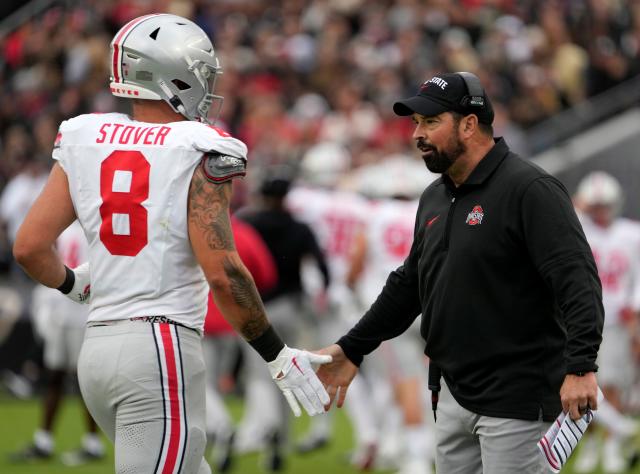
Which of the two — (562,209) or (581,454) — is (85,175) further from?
(581,454)

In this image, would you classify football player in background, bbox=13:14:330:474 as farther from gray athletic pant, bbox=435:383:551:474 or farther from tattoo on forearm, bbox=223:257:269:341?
gray athletic pant, bbox=435:383:551:474

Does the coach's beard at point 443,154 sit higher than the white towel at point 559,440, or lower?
higher

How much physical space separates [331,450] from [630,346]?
2.70m

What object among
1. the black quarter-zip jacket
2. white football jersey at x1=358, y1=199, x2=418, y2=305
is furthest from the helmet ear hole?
white football jersey at x1=358, y1=199, x2=418, y2=305

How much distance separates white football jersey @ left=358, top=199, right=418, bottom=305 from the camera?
31.0 feet

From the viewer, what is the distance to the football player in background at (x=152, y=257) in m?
4.32

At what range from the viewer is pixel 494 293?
453 centimetres

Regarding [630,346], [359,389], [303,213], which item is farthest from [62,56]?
[630,346]

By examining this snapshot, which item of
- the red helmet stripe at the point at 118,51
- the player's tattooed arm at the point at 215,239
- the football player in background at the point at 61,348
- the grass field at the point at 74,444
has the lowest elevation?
the grass field at the point at 74,444

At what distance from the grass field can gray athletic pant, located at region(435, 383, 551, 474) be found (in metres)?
5.10

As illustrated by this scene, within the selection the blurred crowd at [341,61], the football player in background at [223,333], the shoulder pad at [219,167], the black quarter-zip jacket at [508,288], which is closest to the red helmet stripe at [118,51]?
the shoulder pad at [219,167]

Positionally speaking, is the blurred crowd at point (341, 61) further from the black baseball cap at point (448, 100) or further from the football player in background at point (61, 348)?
the black baseball cap at point (448, 100)

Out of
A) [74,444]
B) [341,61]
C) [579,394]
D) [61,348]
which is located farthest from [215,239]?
[341,61]

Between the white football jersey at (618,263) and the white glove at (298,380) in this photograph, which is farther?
the white football jersey at (618,263)
